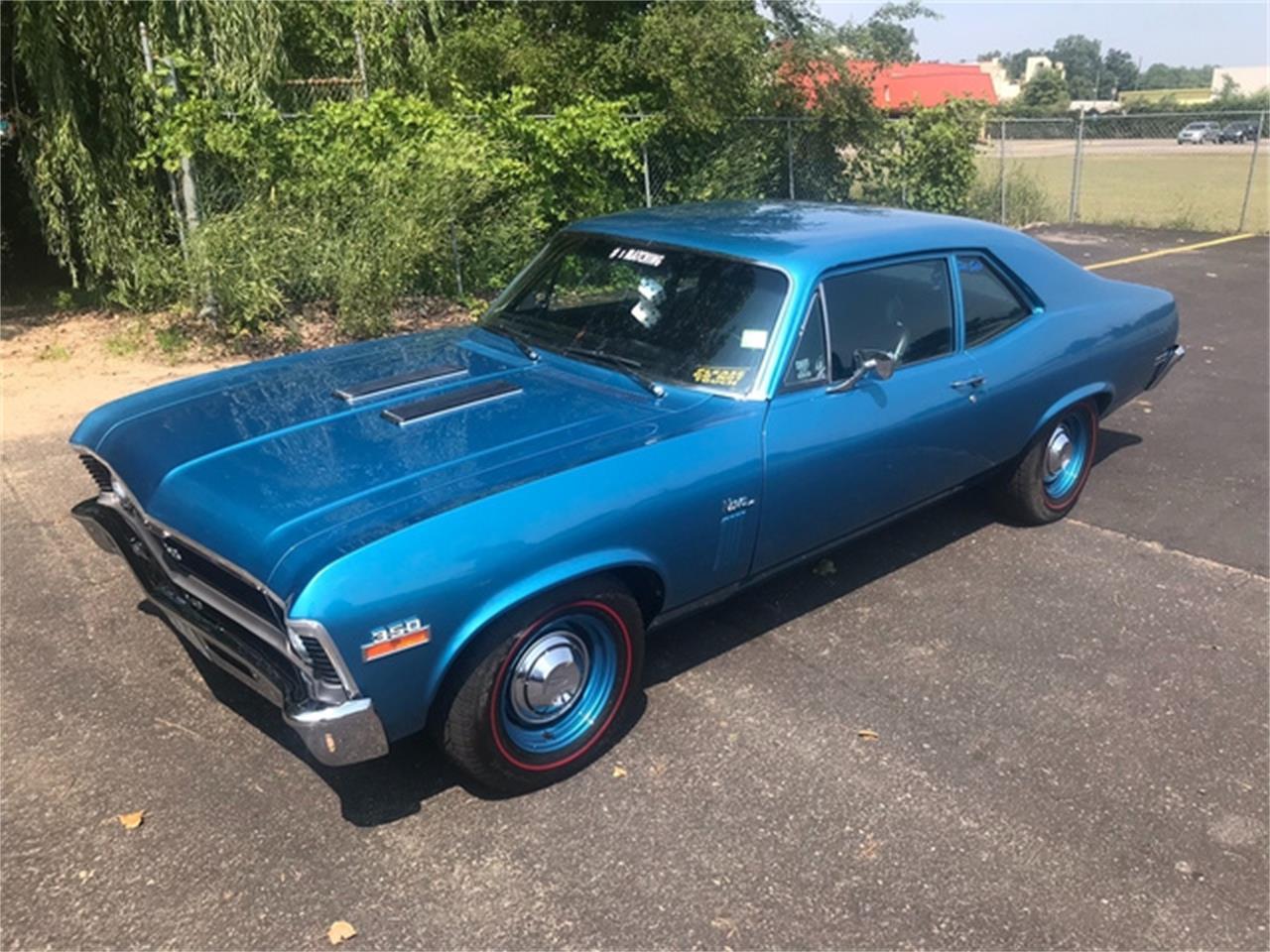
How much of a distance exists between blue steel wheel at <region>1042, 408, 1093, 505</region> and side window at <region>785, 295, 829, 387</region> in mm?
1792

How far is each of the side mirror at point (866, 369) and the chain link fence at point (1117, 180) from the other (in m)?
12.8

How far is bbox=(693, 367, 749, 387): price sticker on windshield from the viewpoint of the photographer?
3572 mm

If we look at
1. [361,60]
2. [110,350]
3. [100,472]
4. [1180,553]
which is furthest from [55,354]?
[1180,553]

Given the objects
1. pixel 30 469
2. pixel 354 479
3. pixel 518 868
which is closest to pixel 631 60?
pixel 30 469

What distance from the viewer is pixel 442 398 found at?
353 cm

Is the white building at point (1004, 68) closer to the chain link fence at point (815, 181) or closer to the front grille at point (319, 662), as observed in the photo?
the chain link fence at point (815, 181)

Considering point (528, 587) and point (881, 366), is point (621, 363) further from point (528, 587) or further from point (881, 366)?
point (528, 587)

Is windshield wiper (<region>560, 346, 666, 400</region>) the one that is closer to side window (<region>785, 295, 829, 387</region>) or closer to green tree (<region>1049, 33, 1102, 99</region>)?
side window (<region>785, 295, 829, 387</region>)

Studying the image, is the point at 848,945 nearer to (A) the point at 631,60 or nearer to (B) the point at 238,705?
(B) the point at 238,705

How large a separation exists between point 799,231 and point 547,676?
219 cm

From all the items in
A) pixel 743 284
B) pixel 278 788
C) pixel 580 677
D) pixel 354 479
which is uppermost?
pixel 743 284

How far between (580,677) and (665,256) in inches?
68.9

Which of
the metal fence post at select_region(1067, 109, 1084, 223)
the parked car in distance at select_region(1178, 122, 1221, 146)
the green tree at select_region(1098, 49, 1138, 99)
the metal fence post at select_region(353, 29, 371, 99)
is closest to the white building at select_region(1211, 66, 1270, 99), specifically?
the green tree at select_region(1098, 49, 1138, 99)

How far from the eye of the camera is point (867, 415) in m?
3.83
